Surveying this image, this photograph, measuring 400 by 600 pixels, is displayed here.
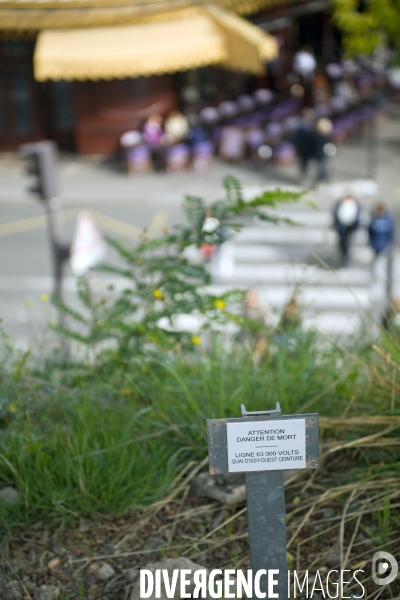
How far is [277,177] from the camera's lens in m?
18.4

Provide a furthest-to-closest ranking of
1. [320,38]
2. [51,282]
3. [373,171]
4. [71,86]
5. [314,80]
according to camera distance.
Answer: [320,38], [314,80], [71,86], [373,171], [51,282]

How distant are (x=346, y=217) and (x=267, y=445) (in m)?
10.7

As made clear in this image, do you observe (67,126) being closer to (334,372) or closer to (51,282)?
(51,282)

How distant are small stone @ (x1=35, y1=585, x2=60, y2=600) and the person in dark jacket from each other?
9.61 metres

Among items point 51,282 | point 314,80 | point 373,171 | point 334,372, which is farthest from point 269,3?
point 334,372

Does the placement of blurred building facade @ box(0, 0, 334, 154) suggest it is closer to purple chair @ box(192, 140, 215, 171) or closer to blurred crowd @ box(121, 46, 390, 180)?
blurred crowd @ box(121, 46, 390, 180)

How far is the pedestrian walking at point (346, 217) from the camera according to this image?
13.1 metres

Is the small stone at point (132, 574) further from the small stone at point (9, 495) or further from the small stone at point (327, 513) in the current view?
the small stone at point (327, 513)

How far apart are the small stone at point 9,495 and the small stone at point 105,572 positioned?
0.47 m

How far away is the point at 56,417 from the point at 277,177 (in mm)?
14786

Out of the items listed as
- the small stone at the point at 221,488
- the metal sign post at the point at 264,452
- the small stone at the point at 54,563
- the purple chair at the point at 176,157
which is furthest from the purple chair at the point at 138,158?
the metal sign post at the point at 264,452

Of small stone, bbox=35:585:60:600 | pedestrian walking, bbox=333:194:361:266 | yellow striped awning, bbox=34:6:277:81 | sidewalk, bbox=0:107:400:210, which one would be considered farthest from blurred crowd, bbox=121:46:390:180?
small stone, bbox=35:585:60:600

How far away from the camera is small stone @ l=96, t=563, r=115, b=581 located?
3295mm

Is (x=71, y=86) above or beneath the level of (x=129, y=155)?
above
